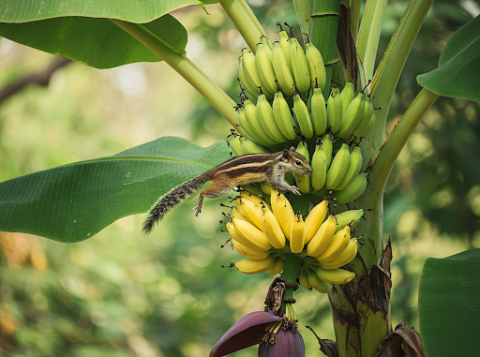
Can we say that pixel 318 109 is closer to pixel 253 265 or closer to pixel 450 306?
pixel 253 265

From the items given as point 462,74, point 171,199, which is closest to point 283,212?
point 171,199

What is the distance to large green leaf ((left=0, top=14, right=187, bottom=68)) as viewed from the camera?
147cm

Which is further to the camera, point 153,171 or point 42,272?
point 42,272

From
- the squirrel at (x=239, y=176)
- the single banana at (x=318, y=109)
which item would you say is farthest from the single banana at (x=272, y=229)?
the single banana at (x=318, y=109)

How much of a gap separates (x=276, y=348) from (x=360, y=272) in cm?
41

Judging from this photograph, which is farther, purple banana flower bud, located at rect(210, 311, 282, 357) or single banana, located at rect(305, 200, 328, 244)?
single banana, located at rect(305, 200, 328, 244)

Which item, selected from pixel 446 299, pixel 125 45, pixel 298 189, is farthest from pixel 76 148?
pixel 446 299

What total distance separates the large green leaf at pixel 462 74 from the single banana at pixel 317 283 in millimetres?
656

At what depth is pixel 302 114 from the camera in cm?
114

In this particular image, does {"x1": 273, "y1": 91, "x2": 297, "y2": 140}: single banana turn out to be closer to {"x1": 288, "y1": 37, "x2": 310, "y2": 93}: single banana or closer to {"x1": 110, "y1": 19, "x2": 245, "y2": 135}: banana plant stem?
{"x1": 288, "y1": 37, "x2": 310, "y2": 93}: single banana

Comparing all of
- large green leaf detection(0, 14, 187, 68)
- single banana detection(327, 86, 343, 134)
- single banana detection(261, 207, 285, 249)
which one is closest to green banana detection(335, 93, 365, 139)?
single banana detection(327, 86, 343, 134)

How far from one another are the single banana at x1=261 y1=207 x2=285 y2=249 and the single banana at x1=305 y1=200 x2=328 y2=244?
0.07 meters

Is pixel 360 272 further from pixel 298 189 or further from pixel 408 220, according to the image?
pixel 408 220

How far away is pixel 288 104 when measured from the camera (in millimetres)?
1271
